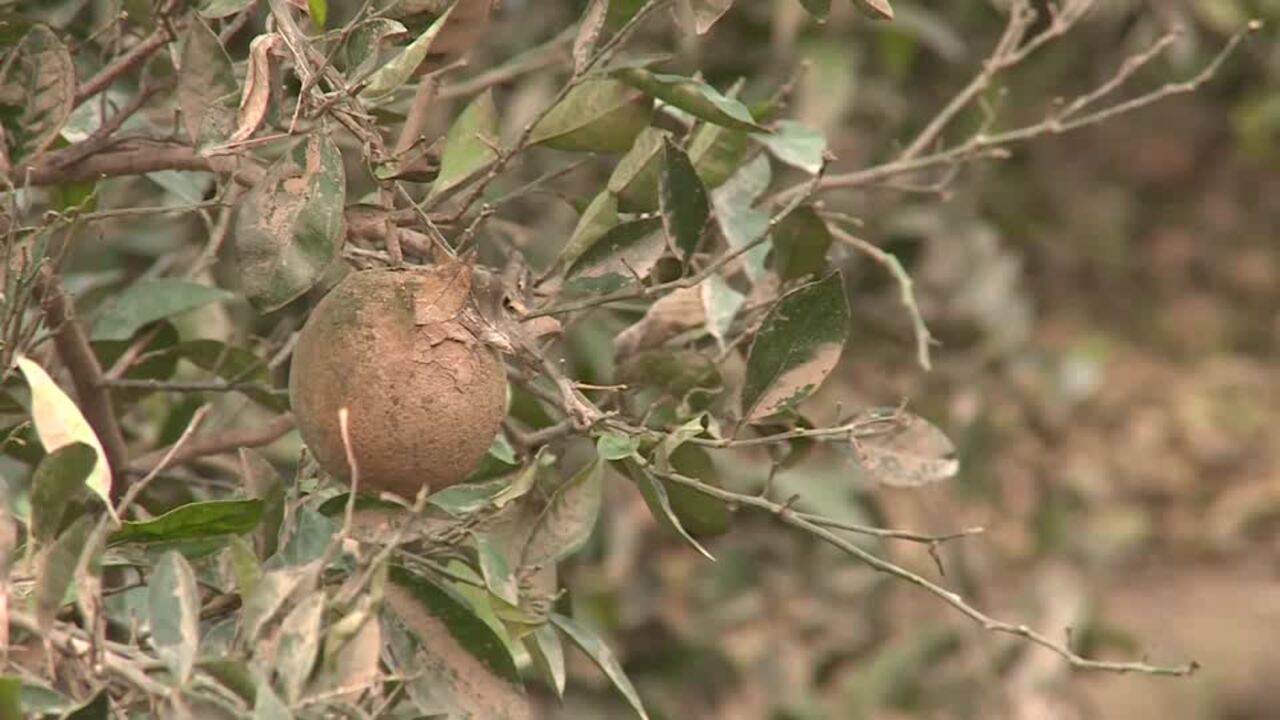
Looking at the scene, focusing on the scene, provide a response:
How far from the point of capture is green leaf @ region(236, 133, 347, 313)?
86 cm

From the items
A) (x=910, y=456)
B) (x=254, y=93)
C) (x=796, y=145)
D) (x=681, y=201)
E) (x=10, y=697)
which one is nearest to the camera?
(x=10, y=697)

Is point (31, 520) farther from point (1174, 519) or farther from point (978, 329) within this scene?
point (1174, 519)

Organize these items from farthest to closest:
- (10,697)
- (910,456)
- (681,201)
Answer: (910,456)
(681,201)
(10,697)

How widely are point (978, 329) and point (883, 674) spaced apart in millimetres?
403

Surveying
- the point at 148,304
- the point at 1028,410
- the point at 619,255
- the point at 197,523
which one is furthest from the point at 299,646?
the point at 1028,410

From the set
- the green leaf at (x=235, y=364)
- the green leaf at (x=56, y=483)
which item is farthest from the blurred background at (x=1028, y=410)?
the green leaf at (x=56, y=483)

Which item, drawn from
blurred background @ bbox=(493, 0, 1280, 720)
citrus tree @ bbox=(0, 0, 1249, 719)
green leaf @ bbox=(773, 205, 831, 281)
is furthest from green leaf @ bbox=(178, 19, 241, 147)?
blurred background @ bbox=(493, 0, 1280, 720)

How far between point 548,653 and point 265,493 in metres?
0.15

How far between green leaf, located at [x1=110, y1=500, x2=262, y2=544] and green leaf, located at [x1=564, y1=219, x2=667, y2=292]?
185 millimetres

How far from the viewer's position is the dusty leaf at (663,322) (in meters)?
1.10

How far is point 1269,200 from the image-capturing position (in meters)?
2.66

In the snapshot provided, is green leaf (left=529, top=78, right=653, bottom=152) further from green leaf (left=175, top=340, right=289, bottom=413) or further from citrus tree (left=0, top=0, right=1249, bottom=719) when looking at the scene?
green leaf (left=175, top=340, right=289, bottom=413)

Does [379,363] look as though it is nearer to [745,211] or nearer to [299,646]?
[299,646]

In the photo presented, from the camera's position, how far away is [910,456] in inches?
42.9
